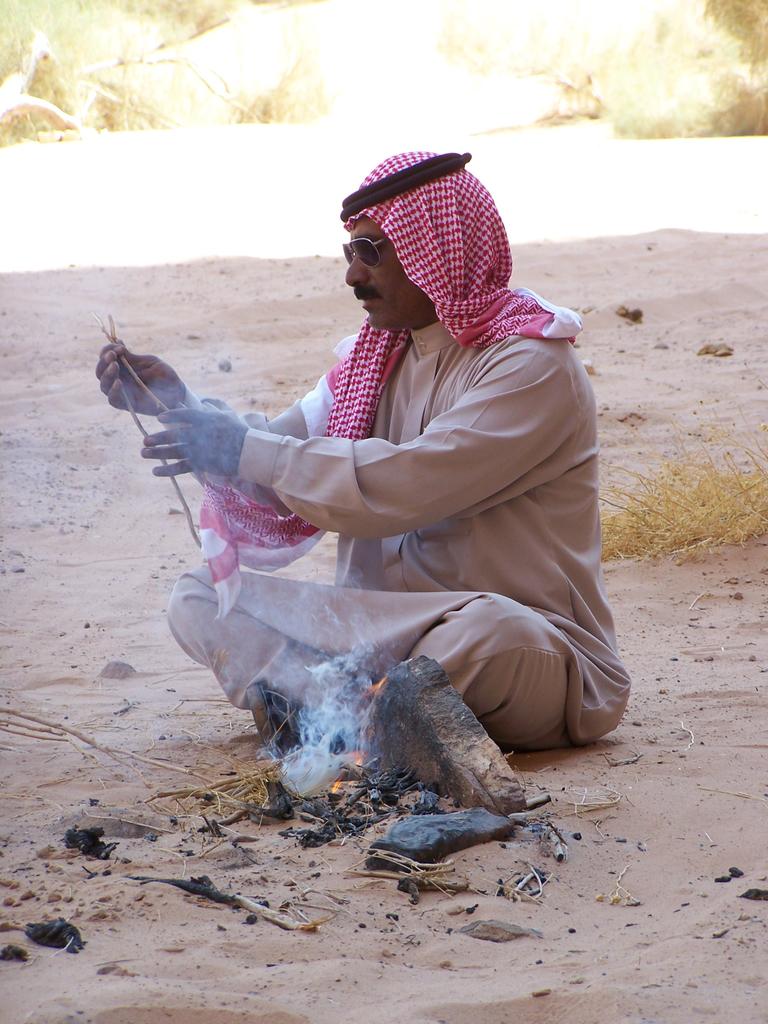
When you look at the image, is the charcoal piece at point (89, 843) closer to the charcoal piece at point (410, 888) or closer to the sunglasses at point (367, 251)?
the charcoal piece at point (410, 888)

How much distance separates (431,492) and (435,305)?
0.53 metres

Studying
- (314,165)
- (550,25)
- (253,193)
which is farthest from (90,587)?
(550,25)

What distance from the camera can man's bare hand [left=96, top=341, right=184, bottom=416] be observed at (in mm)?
3400

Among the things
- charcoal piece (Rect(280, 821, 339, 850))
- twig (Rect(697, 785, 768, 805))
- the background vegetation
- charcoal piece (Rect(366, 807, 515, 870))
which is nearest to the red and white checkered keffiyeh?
charcoal piece (Rect(280, 821, 339, 850))

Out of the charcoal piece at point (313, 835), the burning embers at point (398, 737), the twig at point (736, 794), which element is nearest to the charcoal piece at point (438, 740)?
the burning embers at point (398, 737)

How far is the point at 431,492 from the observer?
3.23 meters

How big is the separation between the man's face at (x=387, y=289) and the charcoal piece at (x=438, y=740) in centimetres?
92

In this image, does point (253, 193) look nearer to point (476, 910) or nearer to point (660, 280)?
point (660, 280)

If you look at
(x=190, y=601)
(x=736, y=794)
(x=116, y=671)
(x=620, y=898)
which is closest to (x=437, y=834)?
(x=620, y=898)

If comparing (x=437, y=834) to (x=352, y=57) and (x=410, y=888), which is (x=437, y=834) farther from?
(x=352, y=57)

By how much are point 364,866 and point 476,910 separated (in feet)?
0.88

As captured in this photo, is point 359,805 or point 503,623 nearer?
point 359,805

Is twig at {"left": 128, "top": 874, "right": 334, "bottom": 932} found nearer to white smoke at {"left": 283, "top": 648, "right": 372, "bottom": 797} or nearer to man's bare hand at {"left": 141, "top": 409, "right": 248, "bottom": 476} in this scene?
white smoke at {"left": 283, "top": 648, "right": 372, "bottom": 797}

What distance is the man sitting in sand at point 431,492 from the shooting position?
3250mm
